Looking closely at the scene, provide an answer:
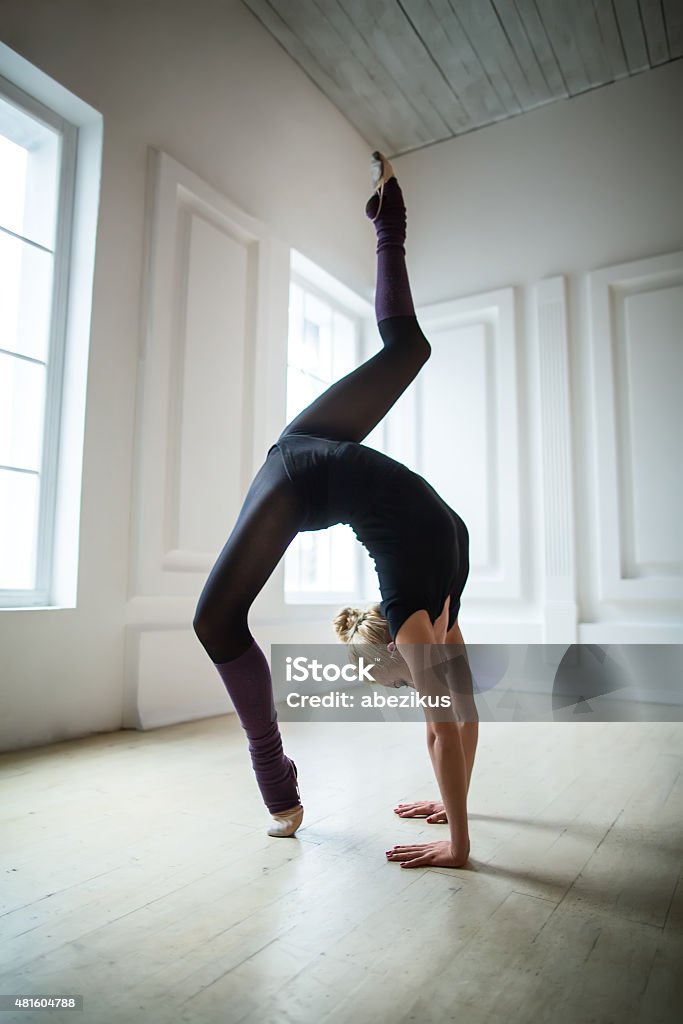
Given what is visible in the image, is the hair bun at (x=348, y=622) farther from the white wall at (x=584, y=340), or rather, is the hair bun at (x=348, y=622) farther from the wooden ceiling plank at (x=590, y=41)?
the wooden ceiling plank at (x=590, y=41)

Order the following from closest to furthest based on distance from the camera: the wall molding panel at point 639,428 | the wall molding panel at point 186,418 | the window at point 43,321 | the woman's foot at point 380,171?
the woman's foot at point 380,171
the window at point 43,321
the wall molding panel at point 186,418
the wall molding panel at point 639,428

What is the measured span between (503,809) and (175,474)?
1.98m

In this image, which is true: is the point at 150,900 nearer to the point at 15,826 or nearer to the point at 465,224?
the point at 15,826

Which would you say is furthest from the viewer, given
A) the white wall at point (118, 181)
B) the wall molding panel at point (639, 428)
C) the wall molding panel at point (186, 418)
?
the wall molding panel at point (639, 428)

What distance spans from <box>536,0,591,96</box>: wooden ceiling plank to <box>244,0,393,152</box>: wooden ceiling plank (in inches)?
46.8

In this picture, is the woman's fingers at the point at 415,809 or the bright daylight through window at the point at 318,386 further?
the bright daylight through window at the point at 318,386

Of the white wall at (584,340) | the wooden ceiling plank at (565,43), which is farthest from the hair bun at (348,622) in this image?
the wooden ceiling plank at (565,43)

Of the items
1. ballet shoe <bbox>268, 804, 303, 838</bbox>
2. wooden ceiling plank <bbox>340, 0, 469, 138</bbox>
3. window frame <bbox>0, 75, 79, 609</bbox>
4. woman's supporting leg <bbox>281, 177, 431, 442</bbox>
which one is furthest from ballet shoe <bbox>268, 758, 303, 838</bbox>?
wooden ceiling plank <bbox>340, 0, 469, 138</bbox>

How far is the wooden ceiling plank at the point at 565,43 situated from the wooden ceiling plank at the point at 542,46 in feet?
0.07

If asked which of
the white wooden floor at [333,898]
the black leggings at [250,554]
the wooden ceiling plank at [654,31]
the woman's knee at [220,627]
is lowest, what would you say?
the white wooden floor at [333,898]

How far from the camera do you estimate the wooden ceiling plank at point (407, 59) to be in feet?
12.6

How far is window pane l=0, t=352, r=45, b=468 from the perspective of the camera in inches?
106

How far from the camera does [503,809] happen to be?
1.97 metres

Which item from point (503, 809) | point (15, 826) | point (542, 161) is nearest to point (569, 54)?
point (542, 161)
